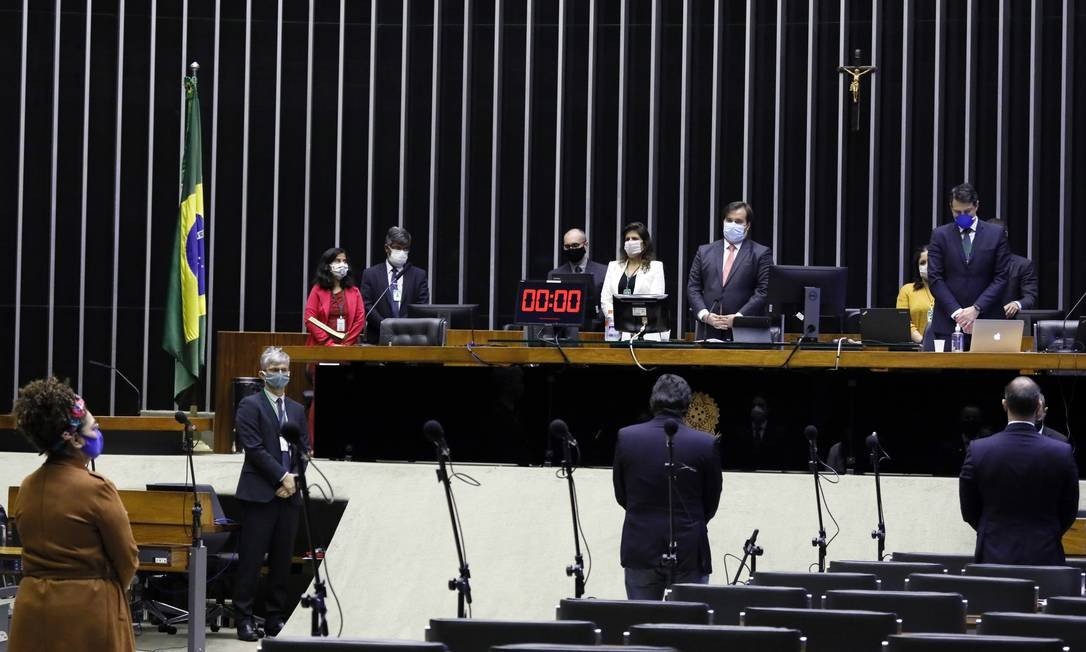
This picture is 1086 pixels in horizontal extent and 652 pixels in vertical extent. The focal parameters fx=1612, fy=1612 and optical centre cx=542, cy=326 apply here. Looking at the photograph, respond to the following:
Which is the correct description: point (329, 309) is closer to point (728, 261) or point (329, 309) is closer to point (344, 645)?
point (728, 261)

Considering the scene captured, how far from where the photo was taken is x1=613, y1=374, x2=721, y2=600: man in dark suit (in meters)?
5.76

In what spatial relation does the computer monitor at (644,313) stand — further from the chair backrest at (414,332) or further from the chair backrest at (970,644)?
the chair backrest at (970,644)

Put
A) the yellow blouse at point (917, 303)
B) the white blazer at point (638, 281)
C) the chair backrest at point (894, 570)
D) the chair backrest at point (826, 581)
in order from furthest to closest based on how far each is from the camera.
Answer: the yellow blouse at point (917, 303) → the white blazer at point (638, 281) → the chair backrest at point (894, 570) → the chair backrest at point (826, 581)

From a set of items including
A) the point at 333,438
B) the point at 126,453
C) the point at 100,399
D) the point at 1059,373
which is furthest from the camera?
the point at 100,399

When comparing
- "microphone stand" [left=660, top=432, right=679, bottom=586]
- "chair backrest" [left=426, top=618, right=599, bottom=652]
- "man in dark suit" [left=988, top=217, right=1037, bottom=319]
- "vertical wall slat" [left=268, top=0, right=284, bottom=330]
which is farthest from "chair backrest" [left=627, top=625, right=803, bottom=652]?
"vertical wall slat" [left=268, top=0, right=284, bottom=330]

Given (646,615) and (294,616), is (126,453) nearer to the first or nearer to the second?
(294,616)

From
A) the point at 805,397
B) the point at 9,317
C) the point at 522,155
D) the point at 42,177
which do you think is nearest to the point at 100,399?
the point at 9,317

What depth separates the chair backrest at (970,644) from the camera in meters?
3.27

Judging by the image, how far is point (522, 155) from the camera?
12.2m

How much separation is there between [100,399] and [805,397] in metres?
6.02

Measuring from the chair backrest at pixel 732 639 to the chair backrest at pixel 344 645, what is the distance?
0.54 metres

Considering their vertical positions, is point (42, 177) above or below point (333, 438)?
above

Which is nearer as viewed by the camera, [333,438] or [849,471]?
[849,471]

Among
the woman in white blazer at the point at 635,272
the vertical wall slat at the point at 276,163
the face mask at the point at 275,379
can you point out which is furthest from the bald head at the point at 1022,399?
the vertical wall slat at the point at 276,163
